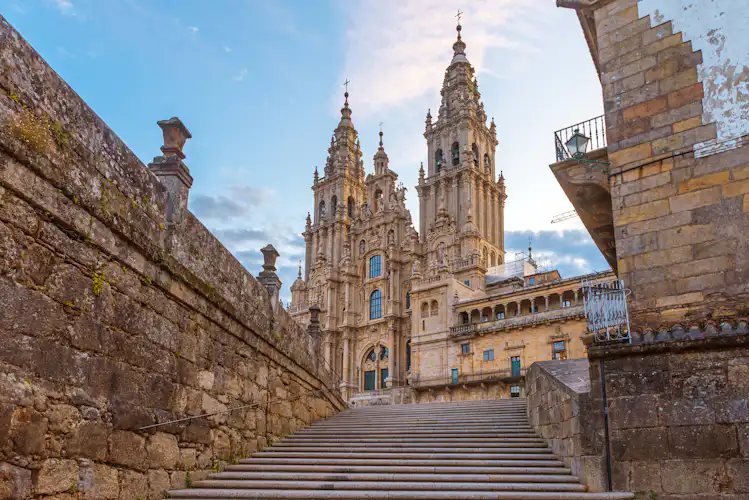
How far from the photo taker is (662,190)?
8703mm

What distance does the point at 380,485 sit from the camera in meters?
7.77

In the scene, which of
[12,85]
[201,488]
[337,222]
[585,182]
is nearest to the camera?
[12,85]

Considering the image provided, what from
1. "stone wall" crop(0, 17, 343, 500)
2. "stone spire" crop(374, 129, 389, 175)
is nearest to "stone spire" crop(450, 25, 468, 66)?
"stone spire" crop(374, 129, 389, 175)

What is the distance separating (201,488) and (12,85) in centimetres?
474

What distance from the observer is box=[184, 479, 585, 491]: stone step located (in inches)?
296

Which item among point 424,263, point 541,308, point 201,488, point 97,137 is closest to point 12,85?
point 97,137

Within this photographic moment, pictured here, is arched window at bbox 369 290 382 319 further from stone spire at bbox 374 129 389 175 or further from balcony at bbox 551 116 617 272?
balcony at bbox 551 116 617 272

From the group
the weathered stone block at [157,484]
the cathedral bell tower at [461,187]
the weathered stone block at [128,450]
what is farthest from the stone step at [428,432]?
the cathedral bell tower at [461,187]

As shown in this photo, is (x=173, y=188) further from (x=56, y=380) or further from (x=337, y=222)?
(x=337, y=222)

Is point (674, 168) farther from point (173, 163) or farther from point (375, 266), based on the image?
point (375, 266)

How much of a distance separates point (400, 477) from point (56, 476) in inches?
165

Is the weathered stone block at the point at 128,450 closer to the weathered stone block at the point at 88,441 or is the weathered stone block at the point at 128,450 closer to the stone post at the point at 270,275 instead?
the weathered stone block at the point at 88,441

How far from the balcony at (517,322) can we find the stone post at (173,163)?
27701 millimetres

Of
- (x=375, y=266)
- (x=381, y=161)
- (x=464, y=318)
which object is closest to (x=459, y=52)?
(x=381, y=161)
